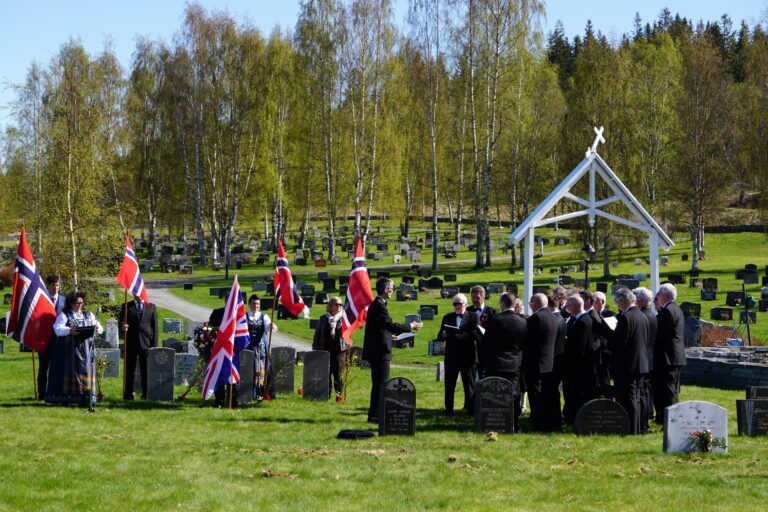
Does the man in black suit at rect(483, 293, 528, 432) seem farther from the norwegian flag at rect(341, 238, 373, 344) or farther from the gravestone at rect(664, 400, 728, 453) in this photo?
the norwegian flag at rect(341, 238, 373, 344)

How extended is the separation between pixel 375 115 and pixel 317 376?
3453cm

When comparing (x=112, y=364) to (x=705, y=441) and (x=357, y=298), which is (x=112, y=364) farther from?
(x=705, y=441)

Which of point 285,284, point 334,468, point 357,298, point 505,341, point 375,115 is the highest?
point 375,115

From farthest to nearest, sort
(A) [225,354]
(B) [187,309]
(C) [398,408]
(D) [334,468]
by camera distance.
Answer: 1. (B) [187,309]
2. (A) [225,354]
3. (C) [398,408]
4. (D) [334,468]

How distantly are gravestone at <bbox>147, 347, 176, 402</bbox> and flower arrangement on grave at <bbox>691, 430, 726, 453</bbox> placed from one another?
8.26m

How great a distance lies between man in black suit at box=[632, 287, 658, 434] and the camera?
1259cm

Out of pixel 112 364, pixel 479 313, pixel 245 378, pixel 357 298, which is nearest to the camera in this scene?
pixel 479 313

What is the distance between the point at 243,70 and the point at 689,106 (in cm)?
2357

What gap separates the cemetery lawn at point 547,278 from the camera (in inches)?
1063

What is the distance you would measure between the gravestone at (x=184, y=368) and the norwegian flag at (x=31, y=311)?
2547 mm

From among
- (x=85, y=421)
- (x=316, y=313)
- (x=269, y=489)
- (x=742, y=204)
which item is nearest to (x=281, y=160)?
(x=316, y=313)

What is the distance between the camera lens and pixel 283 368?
16.0 meters

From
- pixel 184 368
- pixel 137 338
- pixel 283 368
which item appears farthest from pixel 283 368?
pixel 137 338

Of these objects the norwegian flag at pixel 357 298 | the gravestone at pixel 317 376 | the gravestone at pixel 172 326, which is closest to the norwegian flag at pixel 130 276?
the gravestone at pixel 317 376
